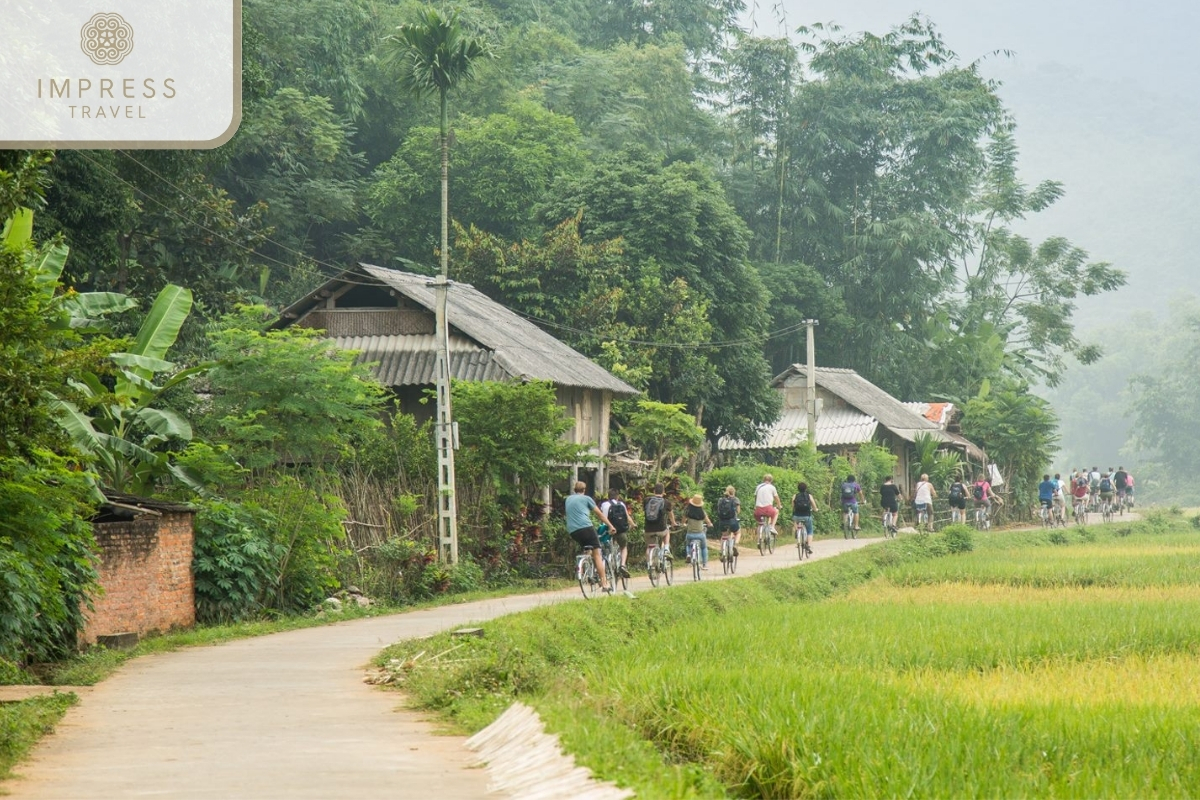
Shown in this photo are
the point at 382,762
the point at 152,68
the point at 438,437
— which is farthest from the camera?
the point at 438,437

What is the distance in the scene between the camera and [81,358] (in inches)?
403

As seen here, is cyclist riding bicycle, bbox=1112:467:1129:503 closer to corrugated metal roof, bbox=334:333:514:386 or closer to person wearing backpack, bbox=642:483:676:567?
corrugated metal roof, bbox=334:333:514:386

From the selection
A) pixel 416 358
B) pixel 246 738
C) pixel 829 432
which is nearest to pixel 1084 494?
pixel 829 432

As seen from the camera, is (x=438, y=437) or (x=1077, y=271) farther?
Answer: (x=1077, y=271)

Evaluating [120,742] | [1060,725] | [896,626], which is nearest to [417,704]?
[120,742]

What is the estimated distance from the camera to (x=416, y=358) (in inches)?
1153

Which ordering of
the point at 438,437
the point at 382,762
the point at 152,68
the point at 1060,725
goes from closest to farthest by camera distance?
the point at 152,68, the point at 382,762, the point at 1060,725, the point at 438,437

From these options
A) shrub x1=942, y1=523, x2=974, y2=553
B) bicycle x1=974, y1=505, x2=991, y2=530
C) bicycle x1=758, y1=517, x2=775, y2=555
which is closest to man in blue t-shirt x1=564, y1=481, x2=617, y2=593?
bicycle x1=758, y1=517, x2=775, y2=555

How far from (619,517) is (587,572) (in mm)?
1841

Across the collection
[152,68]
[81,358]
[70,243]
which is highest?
[70,243]

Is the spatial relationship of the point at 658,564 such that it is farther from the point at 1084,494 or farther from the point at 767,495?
the point at 1084,494

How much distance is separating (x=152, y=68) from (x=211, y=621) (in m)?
12.7

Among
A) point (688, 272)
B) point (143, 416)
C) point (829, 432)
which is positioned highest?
point (688, 272)

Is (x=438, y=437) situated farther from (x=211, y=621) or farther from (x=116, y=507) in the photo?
(x=116, y=507)
